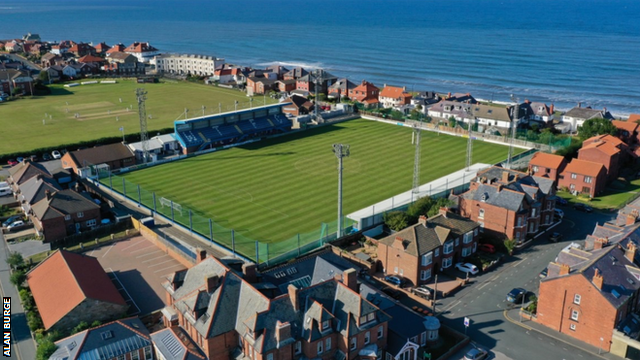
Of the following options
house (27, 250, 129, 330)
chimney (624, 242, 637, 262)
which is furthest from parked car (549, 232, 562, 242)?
house (27, 250, 129, 330)

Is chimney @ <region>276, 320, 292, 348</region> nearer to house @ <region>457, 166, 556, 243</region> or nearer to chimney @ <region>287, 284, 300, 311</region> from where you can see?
chimney @ <region>287, 284, 300, 311</region>

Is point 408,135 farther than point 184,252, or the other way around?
point 408,135

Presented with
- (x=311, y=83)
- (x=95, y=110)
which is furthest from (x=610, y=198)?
(x=95, y=110)

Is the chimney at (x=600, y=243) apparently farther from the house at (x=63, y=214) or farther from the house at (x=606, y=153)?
the house at (x=63, y=214)

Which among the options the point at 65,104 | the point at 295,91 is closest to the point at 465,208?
the point at 295,91

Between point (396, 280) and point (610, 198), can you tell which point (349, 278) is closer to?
point (396, 280)

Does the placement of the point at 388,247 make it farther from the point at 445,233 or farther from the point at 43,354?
the point at 43,354
